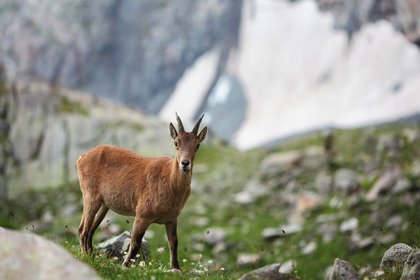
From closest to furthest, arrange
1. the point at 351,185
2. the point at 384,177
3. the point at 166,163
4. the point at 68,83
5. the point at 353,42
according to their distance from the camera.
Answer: the point at 166,163 < the point at 384,177 < the point at 351,185 < the point at 353,42 < the point at 68,83

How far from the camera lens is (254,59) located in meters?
175

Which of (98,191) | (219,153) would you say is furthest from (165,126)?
(98,191)

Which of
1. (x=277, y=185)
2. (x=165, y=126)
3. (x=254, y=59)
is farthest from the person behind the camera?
(x=254, y=59)

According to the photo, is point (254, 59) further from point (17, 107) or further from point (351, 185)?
point (351, 185)

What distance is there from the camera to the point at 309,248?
25.2 metres

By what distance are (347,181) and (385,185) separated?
4166mm

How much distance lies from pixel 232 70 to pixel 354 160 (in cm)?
14066

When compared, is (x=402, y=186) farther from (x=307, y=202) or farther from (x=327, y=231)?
(x=307, y=202)

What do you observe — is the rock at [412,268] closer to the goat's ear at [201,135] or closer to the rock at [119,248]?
the goat's ear at [201,135]

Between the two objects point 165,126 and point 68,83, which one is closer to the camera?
point 165,126

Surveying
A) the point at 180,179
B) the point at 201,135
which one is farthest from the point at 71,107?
the point at 180,179

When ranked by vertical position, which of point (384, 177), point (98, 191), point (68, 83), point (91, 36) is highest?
point (98, 191)

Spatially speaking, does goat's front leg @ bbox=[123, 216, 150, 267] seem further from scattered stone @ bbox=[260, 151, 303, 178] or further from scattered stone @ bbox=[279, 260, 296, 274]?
scattered stone @ bbox=[260, 151, 303, 178]

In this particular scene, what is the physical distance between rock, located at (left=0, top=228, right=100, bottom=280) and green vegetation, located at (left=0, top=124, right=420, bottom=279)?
2495 mm
